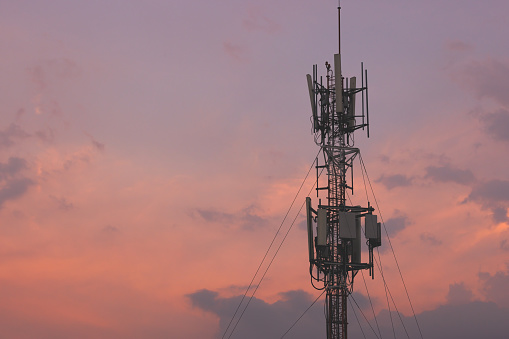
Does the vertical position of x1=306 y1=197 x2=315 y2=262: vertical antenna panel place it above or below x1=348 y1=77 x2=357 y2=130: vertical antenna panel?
below

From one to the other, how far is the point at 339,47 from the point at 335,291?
26042 mm

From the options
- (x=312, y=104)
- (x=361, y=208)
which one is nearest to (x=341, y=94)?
(x=312, y=104)

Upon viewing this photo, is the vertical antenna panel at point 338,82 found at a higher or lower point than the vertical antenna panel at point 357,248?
higher

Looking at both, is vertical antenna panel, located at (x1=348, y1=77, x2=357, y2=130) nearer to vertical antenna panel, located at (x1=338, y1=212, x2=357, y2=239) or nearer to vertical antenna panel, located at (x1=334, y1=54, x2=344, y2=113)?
vertical antenna panel, located at (x1=334, y1=54, x2=344, y2=113)

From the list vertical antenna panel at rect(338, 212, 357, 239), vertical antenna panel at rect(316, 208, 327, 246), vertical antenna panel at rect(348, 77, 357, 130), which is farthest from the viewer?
vertical antenna panel at rect(348, 77, 357, 130)

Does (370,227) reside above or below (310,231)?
above

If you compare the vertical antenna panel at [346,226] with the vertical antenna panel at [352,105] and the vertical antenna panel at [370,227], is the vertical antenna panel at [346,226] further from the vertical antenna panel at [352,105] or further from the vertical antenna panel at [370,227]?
the vertical antenna panel at [352,105]

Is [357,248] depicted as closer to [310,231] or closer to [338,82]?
[310,231]

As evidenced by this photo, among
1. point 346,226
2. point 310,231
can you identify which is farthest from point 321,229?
point 346,226

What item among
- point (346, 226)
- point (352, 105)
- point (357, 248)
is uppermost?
point (352, 105)

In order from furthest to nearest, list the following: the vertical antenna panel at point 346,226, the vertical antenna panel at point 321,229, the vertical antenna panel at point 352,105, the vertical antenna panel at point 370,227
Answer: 1. the vertical antenna panel at point 352,105
2. the vertical antenna panel at point 370,227
3. the vertical antenna panel at point 346,226
4. the vertical antenna panel at point 321,229

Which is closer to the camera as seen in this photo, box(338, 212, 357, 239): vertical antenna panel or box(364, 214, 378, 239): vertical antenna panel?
box(338, 212, 357, 239): vertical antenna panel

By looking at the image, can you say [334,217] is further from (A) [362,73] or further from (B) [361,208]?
(A) [362,73]

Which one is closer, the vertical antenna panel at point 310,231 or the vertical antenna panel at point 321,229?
the vertical antenna panel at point 321,229
